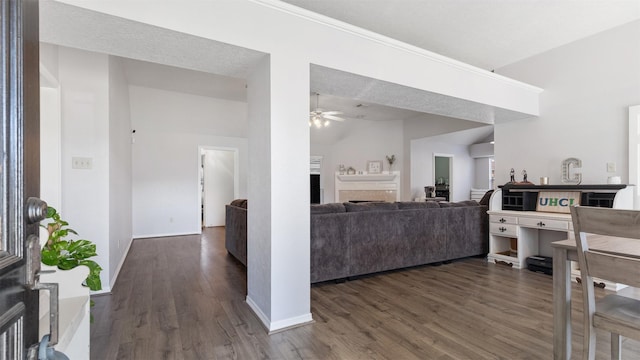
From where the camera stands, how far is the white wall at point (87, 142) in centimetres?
285

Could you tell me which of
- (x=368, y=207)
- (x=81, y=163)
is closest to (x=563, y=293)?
(x=368, y=207)

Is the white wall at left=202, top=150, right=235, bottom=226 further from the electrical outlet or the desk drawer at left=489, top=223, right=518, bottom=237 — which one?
the desk drawer at left=489, top=223, right=518, bottom=237

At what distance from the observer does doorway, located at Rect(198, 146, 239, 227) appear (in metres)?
7.63

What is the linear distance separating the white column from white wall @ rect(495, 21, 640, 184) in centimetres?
357

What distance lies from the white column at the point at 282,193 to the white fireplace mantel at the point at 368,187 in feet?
20.5

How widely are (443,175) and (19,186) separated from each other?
414 inches

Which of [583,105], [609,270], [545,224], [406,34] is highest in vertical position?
[406,34]

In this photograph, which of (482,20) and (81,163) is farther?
(482,20)

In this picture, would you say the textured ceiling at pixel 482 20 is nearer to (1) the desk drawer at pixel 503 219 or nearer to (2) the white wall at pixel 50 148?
(1) the desk drawer at pixel 503 219

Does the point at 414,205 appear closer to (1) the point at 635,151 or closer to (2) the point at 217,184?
(1) the point at 635,151

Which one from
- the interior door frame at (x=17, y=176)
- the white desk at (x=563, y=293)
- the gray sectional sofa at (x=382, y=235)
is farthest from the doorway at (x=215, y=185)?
the interior door frame at (x=17, y=176)

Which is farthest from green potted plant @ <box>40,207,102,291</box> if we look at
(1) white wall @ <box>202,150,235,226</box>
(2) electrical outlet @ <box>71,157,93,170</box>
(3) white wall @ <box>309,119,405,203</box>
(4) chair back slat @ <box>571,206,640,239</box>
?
(3) white wall @ <box>309,119,405,203</box>

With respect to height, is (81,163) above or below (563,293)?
above

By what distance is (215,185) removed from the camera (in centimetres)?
779
